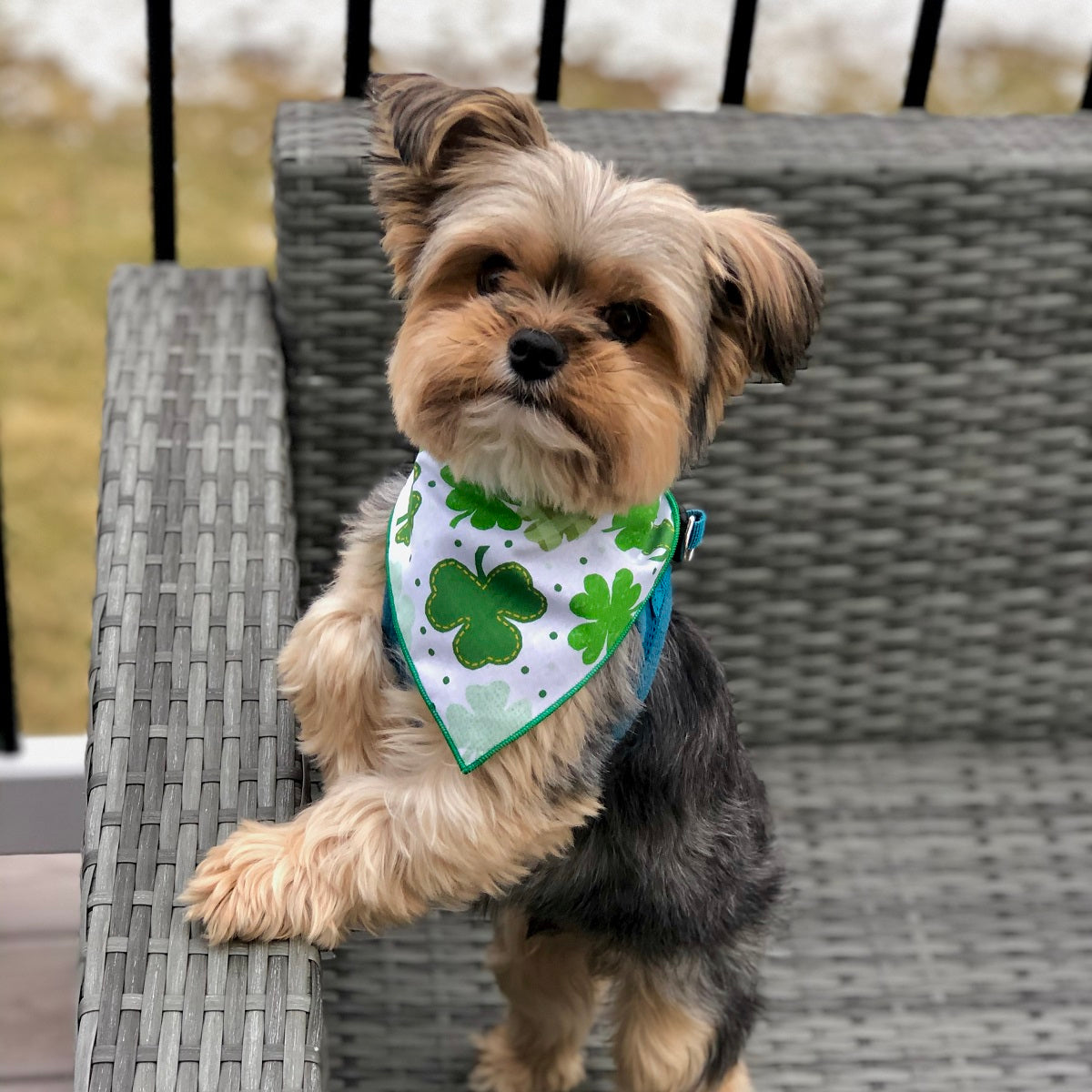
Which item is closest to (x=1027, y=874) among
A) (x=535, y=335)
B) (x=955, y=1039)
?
(x=955, y=1039)

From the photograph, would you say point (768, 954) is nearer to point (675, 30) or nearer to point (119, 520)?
point (119, 520)

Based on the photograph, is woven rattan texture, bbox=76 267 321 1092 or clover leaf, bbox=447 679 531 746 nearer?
woven rattan texture, bbox=76 267 321 1092

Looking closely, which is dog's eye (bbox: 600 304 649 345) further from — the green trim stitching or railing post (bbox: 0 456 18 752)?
railing post (bbox: 0 456 18 752)

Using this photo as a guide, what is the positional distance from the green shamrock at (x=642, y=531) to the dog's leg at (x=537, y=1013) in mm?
528

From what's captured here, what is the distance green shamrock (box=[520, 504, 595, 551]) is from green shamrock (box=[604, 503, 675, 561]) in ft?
0.10

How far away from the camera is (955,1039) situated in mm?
2023

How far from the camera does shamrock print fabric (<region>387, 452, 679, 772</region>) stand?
4.99 feet

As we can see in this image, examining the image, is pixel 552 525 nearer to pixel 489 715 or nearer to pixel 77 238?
pixel 489 715

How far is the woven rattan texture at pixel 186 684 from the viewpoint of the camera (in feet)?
4.21

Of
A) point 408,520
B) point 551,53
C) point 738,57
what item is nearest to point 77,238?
point 551,53

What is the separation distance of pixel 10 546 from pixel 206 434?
1643mm

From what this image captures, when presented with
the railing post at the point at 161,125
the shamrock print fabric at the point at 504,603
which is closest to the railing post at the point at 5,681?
the railing post at the point at 161,125

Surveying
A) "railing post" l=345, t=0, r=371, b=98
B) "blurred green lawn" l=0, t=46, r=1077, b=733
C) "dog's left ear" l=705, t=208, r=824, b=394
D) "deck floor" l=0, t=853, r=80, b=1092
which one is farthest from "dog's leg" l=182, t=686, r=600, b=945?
"blurred green lawn" l=0, t=46, r=1077, b=733

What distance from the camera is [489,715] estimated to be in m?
1.52
